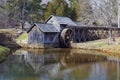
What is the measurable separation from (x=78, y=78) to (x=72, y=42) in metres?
27.0

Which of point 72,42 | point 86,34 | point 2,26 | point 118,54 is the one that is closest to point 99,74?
point 118,54

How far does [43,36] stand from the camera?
4772 centimetres

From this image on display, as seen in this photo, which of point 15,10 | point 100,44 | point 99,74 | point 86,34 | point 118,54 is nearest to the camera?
point 99,74

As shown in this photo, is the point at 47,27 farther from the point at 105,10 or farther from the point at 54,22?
the point at 105,10

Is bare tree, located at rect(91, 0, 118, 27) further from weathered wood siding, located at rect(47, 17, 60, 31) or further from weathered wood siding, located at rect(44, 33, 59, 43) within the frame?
weathered wood siding, located at rect(44, 33, 59, 43)

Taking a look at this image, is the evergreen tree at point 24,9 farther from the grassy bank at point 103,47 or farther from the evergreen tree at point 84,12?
the grassy bank at point 103,47

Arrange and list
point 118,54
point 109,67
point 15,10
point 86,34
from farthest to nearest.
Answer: point 15,10
point 86,34
point 118,54
point 109,67

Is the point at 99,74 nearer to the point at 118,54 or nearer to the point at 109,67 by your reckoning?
the point at 109,67

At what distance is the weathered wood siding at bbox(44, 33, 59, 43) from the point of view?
4834cm

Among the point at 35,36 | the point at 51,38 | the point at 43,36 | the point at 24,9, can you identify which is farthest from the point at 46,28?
the point at 24,9

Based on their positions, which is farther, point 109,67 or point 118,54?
point 118,54

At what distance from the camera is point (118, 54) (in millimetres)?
36531

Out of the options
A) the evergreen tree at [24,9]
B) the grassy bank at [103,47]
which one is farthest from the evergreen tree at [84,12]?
the grassy bank at [103,47]

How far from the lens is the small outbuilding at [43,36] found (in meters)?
47.8
